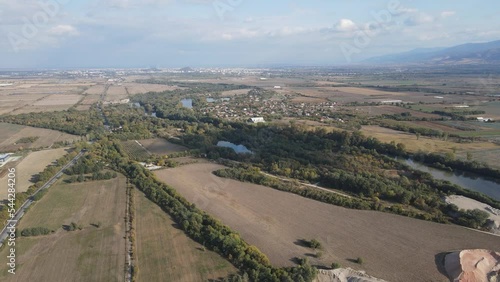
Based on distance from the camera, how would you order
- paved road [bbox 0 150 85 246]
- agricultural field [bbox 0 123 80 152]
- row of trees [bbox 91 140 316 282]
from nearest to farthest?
row of trees [bbox 91 140 316 282] → paved road [bbox 0 150 85 246] → agricultural field [bbox 0 123 80 152]

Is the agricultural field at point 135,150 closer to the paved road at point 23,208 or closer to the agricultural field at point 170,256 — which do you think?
the paved road at point 23,208

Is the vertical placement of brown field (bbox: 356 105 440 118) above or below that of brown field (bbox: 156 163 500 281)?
above

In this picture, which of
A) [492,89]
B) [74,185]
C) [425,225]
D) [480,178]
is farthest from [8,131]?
[492,89]

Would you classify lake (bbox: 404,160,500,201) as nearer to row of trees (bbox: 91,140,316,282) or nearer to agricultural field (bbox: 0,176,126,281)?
row of trees (bbox: 91,140,316,282)

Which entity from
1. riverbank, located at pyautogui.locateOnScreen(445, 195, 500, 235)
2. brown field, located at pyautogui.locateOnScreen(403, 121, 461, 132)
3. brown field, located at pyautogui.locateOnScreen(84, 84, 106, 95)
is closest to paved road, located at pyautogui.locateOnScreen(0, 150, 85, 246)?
riverbank, located at pyautogui.locateOnScreen(445, 195, 500, 235)


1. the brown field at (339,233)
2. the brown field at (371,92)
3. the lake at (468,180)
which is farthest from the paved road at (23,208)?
the brown field at (371,92)

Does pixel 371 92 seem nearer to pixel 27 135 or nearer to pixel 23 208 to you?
pixel 27 135

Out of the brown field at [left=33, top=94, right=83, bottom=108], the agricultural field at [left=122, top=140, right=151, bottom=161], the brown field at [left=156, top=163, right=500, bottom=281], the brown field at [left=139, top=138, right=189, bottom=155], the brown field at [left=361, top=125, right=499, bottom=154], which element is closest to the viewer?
the brown field at [left=156, top=163, right=500, bottom=281]
